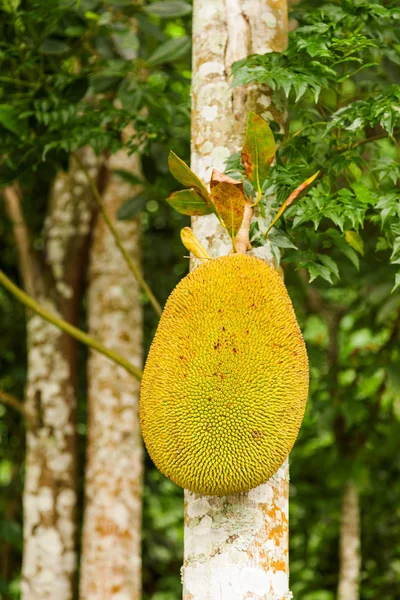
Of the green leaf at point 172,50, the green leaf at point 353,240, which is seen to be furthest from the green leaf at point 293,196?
the green leaf at point 172,50

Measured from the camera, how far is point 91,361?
250cm

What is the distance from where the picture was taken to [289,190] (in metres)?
1.23

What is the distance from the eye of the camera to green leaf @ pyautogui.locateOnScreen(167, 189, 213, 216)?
1.20 m

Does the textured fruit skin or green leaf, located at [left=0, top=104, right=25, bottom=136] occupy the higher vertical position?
green leaf, located at [left=0, top=104, right=25, bottom=136]

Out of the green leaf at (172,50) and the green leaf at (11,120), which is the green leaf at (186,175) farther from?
the green leaf at (172,50)

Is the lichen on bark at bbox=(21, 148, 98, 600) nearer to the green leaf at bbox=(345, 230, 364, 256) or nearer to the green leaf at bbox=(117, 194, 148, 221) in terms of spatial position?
the green leaf at bbox=(117, 194, 148, 221)

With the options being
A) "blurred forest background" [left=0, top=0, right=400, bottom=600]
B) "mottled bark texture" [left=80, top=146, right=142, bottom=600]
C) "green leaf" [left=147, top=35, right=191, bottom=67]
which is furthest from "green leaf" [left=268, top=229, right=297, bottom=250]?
"mottled bark texture" [left=80, top=146, right=142, bottom=600]

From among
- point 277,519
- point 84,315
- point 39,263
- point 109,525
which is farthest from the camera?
point 84,315

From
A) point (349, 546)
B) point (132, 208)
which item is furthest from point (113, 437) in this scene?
point (349, 546)

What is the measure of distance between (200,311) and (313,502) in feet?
7.60

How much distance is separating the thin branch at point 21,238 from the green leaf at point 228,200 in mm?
1647

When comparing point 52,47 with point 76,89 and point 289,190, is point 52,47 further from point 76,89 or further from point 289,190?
point 289,190

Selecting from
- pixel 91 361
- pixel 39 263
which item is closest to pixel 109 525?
pixel 91 361

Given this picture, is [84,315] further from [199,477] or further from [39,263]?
[199,477]
